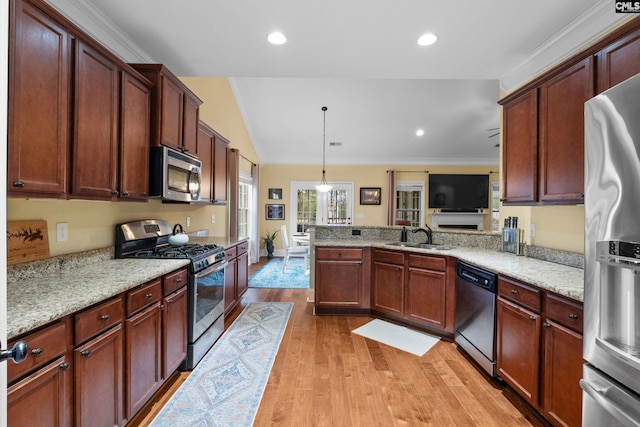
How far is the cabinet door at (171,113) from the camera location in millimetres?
2336

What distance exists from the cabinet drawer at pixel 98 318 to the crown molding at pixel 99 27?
71.4 inches

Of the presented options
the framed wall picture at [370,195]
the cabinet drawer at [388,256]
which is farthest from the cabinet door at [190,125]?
the framed wall picture at [370,195]

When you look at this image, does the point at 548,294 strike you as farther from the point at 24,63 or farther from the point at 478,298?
the point at 24,63

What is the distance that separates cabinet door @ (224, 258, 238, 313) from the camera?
3156 millimetres

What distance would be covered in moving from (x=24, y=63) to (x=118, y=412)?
1.74 meters

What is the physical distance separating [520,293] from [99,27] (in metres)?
3.42

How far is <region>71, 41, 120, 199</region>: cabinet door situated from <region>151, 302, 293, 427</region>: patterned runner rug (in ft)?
Answer: 4.70

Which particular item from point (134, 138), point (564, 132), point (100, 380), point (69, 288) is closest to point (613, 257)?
point (564, 132)

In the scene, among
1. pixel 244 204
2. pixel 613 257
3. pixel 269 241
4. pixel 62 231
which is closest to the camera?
pixel 613 257

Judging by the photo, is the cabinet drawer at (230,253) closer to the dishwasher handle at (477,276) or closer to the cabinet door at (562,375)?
the dishwasher handle at (477,276)

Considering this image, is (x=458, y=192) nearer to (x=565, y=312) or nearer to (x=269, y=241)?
(x=269, y=241)

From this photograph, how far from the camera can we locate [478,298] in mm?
2328

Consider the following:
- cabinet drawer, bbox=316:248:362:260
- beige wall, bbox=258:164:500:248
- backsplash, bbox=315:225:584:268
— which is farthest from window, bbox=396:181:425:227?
cabinet drawer, bbox=316:248:362:260

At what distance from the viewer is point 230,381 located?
214 centimetres
